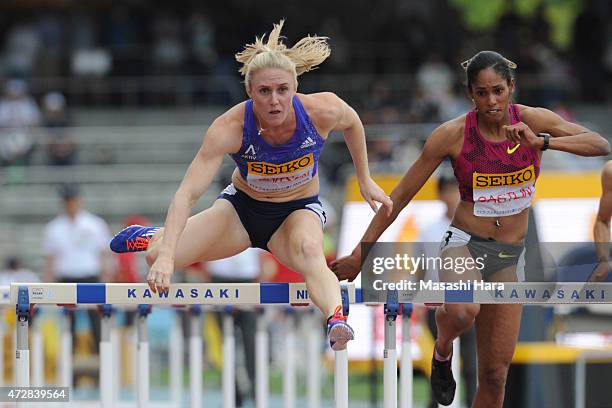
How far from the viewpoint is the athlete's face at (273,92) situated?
7047mm

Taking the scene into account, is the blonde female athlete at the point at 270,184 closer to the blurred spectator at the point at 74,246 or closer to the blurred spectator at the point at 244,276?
the blurred spectator at the point at 244,276

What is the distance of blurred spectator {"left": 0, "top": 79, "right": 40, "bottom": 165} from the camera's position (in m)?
18.5

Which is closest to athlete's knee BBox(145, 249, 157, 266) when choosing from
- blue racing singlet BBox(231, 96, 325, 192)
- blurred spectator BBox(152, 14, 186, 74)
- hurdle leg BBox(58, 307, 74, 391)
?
blue racing singlet BBox(231, 96, 325, 192)

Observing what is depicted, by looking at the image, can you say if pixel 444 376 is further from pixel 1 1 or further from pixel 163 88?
pixel 1 1

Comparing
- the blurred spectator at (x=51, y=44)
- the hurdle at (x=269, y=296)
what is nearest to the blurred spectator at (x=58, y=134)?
the blurred spectator at (x=51, y=44)

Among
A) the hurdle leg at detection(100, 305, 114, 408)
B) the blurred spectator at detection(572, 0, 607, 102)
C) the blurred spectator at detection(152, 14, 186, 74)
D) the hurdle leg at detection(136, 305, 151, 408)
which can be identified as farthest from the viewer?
the blurred spectator at detection(572, 0, 607, 102)

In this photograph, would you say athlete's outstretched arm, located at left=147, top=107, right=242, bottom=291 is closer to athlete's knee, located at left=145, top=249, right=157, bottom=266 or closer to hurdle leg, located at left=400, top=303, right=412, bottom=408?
athlete's knee, located at left=145, top=249, right=157, bottom=266

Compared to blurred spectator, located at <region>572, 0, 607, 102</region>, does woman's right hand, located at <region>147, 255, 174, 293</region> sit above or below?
below

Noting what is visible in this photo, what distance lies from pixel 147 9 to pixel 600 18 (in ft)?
25.1

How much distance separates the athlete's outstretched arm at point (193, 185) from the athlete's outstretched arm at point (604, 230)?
6.41ft

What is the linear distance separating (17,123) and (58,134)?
833 millimetres

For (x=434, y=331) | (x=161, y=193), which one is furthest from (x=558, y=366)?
(x=161, y=193)

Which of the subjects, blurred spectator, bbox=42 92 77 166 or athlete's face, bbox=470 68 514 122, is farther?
blurred spectator, bbox=42 92 77 166

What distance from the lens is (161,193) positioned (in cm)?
1886
